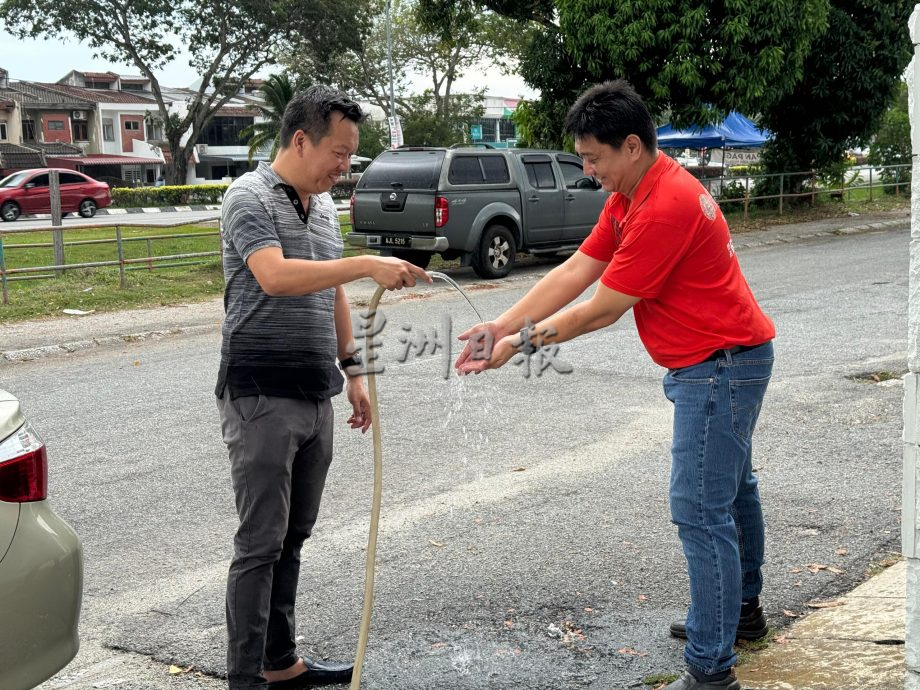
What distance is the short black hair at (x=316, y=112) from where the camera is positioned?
10.8 ft

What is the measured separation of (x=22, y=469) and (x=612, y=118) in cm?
205

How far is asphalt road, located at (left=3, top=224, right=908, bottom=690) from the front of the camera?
3975mm

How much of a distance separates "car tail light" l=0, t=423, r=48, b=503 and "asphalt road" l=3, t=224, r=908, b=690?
105 cm

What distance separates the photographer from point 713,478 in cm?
341

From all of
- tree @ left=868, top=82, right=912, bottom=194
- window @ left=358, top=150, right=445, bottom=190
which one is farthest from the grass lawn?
tree @ left=868, top=82, right=912, bottom=194

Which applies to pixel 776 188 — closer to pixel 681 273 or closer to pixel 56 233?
pixel 56 233

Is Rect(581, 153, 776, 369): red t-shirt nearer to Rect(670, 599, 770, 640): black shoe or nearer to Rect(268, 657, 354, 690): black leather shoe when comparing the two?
Rect(670, 599, 770, 640): black shoe

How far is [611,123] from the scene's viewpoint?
3.37 meters

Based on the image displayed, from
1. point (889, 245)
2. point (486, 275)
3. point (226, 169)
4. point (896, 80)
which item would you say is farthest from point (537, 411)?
point (226, 169)

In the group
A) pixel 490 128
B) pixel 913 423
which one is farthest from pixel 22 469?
pixel 490 128

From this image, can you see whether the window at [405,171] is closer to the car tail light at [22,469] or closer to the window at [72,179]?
the car tail light at [22,469]

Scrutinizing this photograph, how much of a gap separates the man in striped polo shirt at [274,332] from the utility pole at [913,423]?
1.43 meters

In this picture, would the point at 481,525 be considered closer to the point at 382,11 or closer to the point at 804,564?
the point at 804,564

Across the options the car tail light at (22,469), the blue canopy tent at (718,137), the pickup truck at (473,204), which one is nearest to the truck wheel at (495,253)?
the pickup truck at (473,204)
